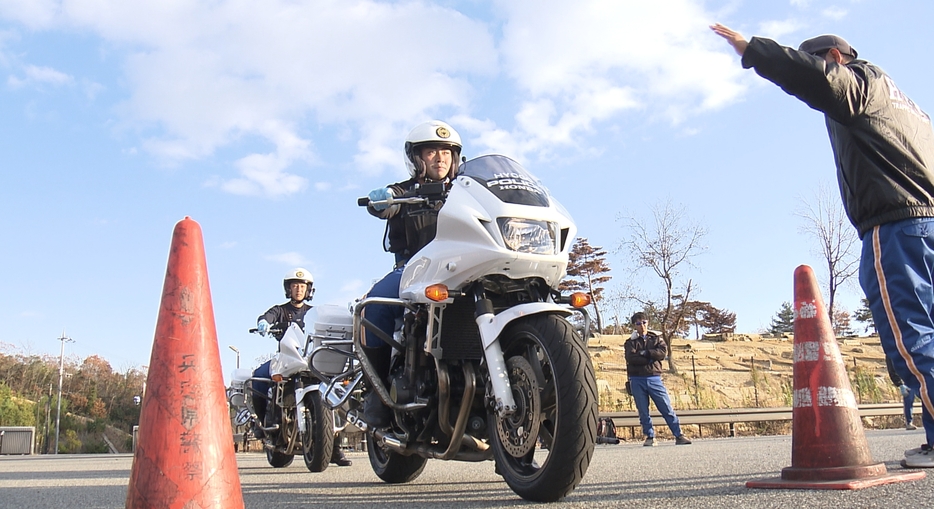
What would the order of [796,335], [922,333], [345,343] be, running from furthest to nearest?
[345,343] < [796,335] < [922,333]

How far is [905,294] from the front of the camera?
127 inches

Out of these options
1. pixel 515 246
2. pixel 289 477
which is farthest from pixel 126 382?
pixel 515 246

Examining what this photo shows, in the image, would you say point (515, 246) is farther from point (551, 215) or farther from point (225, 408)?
point (225, 408)

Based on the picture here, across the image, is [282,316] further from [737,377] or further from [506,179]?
[737,377]

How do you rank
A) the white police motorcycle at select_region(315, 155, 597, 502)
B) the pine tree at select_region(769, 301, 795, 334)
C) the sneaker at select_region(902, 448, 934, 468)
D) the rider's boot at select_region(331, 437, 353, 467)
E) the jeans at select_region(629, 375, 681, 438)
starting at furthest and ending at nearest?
1. the pine tree at select_region(769, 301, 795, 334)
2. the jeans at select_region(629, 375, 681, 438)
3. the rider's boot at select_region(331, 437, 353, 467)
4. the sneaker at select_region(902, 448, 934, 468)
5. the white police motorcycle at select_region(315, 155, 597, 502)

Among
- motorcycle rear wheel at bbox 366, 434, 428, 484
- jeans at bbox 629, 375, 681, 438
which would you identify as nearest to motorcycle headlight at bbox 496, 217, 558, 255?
motorcycle rear wheel at bbox 366, 434, 428, 484

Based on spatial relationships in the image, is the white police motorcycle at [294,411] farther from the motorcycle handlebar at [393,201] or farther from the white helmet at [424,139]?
the motorcycle handlebar at [393,201]

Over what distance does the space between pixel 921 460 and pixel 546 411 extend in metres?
2.14

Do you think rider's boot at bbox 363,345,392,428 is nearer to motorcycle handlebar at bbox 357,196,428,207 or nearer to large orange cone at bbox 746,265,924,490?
motorcycle handlebar at bbox 357,196,428,207

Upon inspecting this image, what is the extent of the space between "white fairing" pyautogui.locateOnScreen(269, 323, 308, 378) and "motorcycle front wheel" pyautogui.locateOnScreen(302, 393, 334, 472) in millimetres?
376

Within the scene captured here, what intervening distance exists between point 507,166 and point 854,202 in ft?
5.56

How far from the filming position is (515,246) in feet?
11.4

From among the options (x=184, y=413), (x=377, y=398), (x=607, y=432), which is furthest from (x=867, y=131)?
(x=607, y=432)

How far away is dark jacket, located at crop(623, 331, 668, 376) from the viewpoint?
37.2ft
